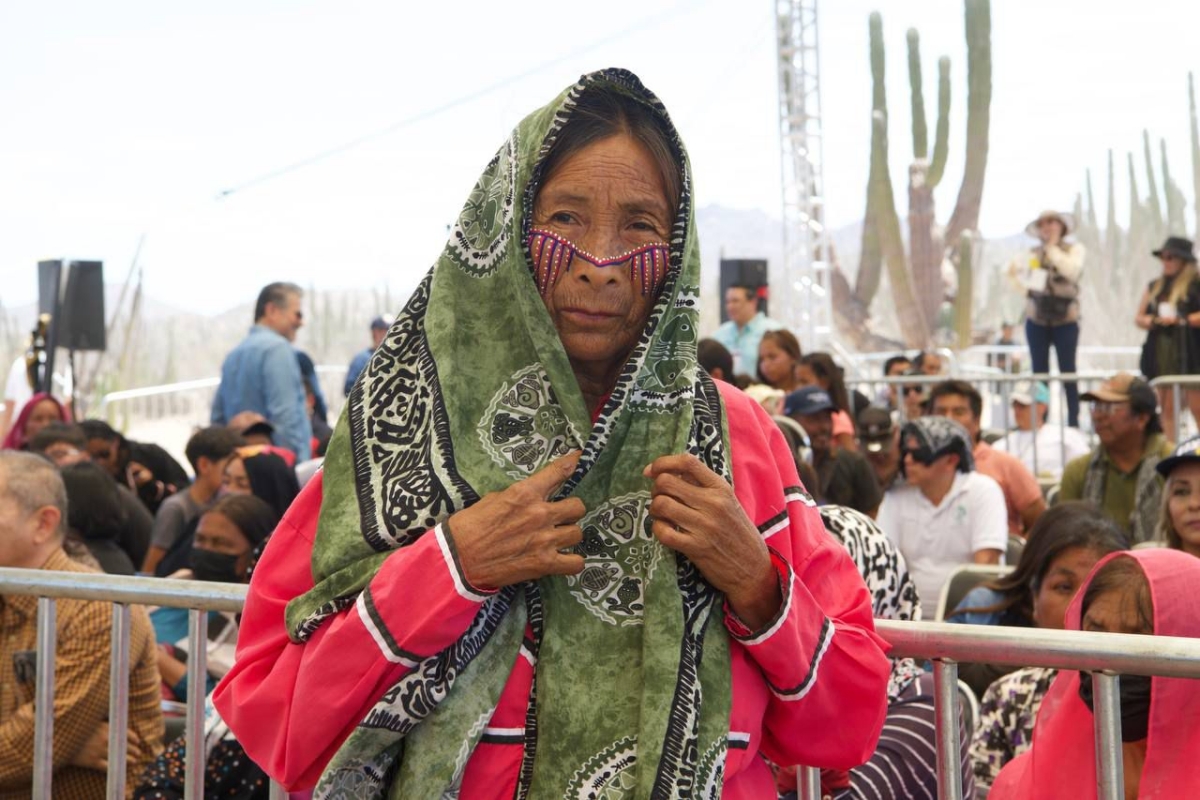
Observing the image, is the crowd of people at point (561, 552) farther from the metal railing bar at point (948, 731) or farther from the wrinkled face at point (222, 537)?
the wrinkled face at point (222, 537)

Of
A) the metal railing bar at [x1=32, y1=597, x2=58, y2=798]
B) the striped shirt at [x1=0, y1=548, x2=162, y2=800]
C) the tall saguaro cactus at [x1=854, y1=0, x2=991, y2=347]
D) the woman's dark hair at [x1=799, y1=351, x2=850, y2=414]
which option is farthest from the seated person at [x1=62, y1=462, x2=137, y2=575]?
the tall saguaro cactus at [x1=854, y1=0, x2=991, y2=347]

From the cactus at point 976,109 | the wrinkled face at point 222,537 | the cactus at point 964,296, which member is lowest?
the wrinkled face at point 222,537

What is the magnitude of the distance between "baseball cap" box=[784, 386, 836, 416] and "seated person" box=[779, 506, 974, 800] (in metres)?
2.67

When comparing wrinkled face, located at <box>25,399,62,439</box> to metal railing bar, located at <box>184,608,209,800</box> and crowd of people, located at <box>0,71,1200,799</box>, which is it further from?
crowd of people, located at <box>0,71,1200,799</box>

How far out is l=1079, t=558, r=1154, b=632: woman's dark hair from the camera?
2.35 meters

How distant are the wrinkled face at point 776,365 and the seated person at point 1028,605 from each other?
11.1 ft

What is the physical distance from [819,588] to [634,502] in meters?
0.25

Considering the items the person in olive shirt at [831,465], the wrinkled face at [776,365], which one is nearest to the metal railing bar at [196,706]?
the person in olive shirt at [831,465]

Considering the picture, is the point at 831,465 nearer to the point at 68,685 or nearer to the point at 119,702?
the point at 68,685

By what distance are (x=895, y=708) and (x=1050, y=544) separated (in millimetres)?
1013

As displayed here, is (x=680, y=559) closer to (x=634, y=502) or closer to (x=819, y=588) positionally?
(x=634, y=502)

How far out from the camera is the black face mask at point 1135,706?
2.19 metres

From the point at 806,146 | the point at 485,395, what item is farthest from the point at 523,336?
the point at 806,146

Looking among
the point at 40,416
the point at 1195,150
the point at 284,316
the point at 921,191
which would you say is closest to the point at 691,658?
the point at 284,316
